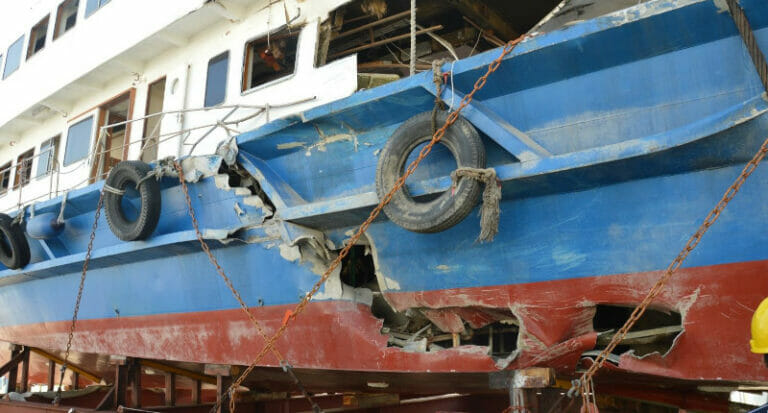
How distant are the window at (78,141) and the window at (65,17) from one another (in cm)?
188

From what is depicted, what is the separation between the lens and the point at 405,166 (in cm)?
416

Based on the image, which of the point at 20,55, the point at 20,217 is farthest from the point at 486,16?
the point at 20,55

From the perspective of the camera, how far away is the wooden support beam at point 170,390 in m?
6.34

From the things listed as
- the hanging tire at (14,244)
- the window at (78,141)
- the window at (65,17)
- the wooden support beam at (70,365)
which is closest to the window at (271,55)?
the window at (78,141)

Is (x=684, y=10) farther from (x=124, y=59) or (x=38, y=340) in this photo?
(x=38, y=340)

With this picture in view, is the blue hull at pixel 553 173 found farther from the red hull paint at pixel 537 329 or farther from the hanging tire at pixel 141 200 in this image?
the hanging tire at pixel 141 200

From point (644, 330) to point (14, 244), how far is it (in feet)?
23.0

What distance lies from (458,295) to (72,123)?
21.2ft

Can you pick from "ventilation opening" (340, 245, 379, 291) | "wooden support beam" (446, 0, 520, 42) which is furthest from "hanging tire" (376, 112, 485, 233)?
"wooden support beam" (446, 0, 520, 42)

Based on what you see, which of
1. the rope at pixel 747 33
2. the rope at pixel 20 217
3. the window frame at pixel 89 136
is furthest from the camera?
the window frame at pixel 89 136

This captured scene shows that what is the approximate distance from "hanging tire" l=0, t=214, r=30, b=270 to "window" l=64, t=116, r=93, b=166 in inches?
42.6

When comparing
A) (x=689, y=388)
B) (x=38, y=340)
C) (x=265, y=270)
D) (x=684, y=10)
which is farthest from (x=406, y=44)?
(x=38, y=340)

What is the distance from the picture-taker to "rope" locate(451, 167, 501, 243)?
3543mm

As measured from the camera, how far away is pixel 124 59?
23.4ft
